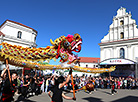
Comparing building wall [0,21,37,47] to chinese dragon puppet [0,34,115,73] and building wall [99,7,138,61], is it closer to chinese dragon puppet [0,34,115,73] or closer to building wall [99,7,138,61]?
building wall [99,7,138,61]

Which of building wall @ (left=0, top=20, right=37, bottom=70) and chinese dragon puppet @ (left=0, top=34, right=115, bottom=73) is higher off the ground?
building wall @ (left=0, top=20, right=37, bottom=70)

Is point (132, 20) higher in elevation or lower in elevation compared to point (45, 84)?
higher

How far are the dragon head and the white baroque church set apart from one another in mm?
22182

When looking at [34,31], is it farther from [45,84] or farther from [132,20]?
[132,20]

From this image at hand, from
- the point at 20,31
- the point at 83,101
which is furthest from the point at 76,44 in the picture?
the point at 20,31

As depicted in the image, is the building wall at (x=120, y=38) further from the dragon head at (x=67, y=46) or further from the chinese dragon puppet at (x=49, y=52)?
the chinese dragon puppet at (x=49, y=52)

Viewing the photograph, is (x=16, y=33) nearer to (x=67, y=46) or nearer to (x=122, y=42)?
(x=122, y=42)

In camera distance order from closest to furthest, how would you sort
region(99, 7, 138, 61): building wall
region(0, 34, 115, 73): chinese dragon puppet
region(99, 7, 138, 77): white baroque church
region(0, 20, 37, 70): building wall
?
region(0, 34, 115, 73): chinese dragon puppet < region(0, 20, 37, 70): building wall < region(99, 7, 138, 77): white baroque church < region(99, 7, 138, 61): building wall

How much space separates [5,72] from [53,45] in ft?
7.26

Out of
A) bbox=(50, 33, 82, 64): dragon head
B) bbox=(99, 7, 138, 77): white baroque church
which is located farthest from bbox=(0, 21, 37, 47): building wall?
Answer: bbox=(50, 33, 82, 64): dragon head

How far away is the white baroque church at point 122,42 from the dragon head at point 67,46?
22182 millimetres

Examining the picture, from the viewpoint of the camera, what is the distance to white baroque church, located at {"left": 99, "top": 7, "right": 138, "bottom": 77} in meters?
28.0

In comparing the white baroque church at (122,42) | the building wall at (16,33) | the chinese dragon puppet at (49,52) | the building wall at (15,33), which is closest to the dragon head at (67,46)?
the chinese dragon puppet at (49,52)

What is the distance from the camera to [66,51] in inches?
203
